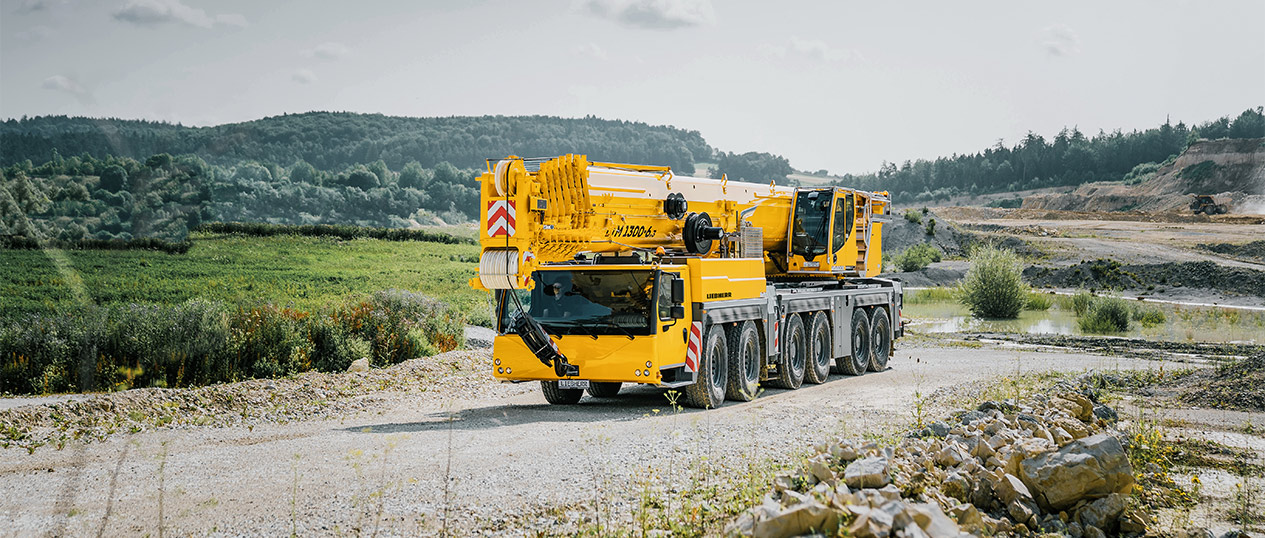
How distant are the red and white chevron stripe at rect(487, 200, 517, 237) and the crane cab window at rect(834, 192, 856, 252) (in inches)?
393

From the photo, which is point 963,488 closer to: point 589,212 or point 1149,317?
point 589,212

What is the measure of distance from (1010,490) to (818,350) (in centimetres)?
1052

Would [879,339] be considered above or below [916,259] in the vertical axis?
above

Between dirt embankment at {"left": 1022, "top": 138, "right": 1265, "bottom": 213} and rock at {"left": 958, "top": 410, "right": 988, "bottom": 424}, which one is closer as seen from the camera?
rock at {"left": 958, "top": 410, "right": 988, "bottom": 424}

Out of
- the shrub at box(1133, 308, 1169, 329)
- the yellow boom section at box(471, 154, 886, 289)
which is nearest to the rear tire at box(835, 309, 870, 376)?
the yellow boom section at box(471, 154, 886, 289)

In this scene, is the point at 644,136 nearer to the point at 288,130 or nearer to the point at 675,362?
the point at 288,130

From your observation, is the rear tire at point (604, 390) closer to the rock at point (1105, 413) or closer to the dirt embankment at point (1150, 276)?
the rock at point (1105, 413)

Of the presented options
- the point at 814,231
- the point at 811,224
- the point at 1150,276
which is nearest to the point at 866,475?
the point at 814,231

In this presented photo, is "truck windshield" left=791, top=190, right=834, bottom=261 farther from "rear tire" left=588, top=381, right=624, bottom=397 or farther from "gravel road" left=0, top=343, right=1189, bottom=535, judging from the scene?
"rear tire" left=588, top=381, right=624, bottom=397

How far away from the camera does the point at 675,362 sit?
47.9ft

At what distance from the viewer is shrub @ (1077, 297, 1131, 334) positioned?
3428 cm

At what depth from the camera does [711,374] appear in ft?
50.2

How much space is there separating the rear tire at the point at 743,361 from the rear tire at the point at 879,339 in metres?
6.34

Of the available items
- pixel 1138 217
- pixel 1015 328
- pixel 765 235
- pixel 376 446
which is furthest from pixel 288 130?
pixel 376 446
